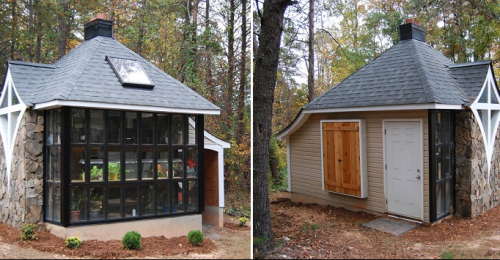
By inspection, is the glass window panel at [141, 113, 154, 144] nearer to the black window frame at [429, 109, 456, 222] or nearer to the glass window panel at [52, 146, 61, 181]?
the glass window panel at [52, 146, 61, 181]

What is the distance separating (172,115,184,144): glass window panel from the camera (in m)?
7.21

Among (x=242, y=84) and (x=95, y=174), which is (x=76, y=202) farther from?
(x=242, y=84)

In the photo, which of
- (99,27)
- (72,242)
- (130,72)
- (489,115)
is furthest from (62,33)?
(489,115)

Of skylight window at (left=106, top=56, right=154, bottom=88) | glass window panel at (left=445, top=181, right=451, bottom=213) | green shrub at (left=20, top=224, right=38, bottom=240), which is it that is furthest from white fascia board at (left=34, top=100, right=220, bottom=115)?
glass window panel at (left=445, top=181, right=451, bottom=213)

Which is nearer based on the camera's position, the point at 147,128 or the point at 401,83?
the point at 147,128

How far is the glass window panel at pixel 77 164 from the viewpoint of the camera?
6309mm

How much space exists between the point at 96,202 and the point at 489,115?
790cm

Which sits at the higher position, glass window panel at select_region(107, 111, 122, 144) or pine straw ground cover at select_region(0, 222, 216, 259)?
glass window panel at select_region(107, 111, 122, 144)

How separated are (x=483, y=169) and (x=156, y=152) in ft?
22.0

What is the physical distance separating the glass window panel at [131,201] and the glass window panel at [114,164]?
9.9 inches

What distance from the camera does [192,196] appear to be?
7402 mm

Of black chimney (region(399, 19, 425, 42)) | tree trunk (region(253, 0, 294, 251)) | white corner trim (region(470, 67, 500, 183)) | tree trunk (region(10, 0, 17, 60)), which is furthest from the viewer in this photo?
tree trunk (region(10, 0, 17, 60))

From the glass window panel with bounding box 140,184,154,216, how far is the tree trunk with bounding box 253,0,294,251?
1.97 m

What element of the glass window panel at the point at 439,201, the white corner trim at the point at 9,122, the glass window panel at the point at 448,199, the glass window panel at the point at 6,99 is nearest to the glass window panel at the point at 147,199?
the white corner trim at the point at 9,122
